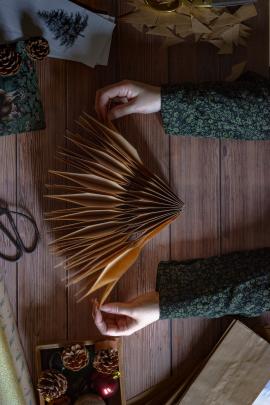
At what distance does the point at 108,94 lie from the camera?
1038mm

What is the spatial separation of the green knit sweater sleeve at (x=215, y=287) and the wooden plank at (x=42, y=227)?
0.82 ft

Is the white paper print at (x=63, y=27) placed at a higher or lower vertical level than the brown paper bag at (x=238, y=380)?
A: higher

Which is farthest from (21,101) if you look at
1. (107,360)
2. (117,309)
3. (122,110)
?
(107,360)

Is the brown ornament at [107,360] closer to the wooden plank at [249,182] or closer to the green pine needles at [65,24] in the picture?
the wooden plank at [249,182]

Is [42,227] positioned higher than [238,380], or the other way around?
[42,227]

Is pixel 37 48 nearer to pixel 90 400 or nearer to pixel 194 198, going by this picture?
pixel 194 198

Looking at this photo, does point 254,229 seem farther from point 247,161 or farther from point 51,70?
point 51,70

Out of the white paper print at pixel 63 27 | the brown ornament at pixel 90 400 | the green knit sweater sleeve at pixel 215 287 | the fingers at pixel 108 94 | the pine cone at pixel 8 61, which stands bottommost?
the brown ornament at pixel 90 400

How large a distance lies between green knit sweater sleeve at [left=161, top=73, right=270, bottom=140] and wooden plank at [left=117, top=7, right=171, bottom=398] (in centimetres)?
8

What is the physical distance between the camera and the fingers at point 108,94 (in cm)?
104

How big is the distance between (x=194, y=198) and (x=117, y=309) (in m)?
0.32

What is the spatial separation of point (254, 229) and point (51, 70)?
24.0 inches

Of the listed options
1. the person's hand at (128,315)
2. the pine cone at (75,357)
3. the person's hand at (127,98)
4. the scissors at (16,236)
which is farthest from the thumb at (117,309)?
the person's hand at (127,98)

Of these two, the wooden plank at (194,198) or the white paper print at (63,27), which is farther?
the wooden plank at (194,198)
